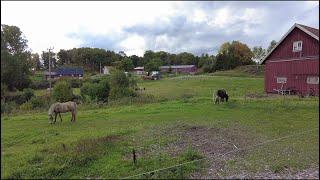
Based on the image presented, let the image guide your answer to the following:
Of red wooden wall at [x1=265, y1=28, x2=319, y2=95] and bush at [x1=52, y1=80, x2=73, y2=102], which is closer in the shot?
red wooden wall at [x1=265, y1=28, x2=319, y2=95]

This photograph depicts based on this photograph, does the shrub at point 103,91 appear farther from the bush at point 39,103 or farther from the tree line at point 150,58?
the tree line at point 150,58

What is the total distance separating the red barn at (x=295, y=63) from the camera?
101 feet

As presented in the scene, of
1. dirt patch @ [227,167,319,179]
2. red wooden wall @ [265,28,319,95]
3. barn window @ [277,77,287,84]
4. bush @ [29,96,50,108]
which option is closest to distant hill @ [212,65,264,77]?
red wooden wall @ [265,28,319,95]

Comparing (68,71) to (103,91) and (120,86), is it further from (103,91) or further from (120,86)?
(120,86)

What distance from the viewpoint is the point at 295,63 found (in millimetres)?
32875

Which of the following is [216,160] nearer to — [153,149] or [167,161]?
[167,161]

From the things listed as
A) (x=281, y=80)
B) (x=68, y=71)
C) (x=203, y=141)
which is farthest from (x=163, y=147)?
(x=68, y=71)

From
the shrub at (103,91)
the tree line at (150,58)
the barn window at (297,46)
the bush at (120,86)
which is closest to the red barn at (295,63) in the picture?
the barn window at (297,46)

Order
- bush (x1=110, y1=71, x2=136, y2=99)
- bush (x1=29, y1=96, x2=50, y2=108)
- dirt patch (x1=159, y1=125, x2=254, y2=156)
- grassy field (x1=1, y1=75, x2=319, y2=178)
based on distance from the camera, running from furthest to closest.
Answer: bush (x1=110, y1=71, x2=136, y2=99) < bush (x1=29, y1=96, x2=50, y2=108) < dirt patch (x1=159, y1=125, x2=254, y2=156) < grassy field (x1=1, y1=75, x2=319, y2=178)

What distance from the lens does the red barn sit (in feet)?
101

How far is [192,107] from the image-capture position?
25.3m

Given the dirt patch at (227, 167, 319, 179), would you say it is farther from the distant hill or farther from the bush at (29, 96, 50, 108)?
the distant hill

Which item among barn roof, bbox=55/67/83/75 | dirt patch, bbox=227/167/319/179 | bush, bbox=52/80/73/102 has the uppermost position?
barn roof, bbox=55/67/83/75

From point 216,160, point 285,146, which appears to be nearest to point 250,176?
point 216,160
